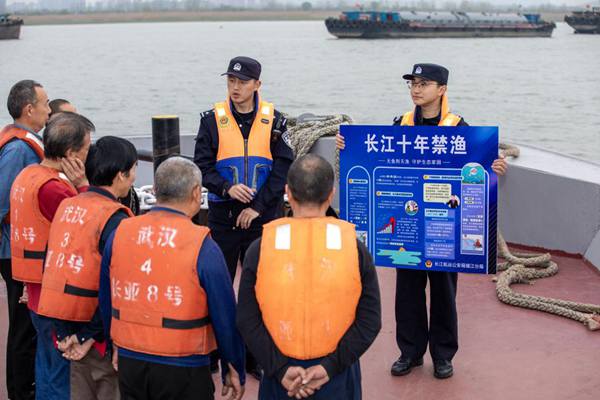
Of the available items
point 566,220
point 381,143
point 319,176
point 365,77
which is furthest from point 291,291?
point 365,77

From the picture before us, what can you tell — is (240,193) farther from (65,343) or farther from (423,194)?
(65,343)

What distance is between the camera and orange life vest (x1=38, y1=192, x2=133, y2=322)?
2.87m

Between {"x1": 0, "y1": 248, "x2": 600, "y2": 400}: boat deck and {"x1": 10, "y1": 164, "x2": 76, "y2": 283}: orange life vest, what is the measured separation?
103 centimetres

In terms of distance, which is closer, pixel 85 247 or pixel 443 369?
pixel 85 247

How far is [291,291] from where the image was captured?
254 cm

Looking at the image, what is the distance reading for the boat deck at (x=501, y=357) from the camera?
13.2ft

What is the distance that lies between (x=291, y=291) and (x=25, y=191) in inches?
51.5

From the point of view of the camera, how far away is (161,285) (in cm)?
261

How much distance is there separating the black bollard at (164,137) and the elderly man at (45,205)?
2.63 meters

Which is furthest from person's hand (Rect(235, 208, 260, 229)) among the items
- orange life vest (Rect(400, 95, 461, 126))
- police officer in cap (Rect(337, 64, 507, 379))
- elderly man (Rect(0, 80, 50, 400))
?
elderly man (Rect(0, 80, 50, 400))

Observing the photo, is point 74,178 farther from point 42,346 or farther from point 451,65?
point 451,65

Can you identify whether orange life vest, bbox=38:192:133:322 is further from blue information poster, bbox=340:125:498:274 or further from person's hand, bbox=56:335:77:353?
blue information poster, bbox=340:125:498:274

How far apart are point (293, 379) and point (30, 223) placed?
1341 millimetres

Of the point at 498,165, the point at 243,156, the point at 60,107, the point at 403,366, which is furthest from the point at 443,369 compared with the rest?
the point at 60,107
